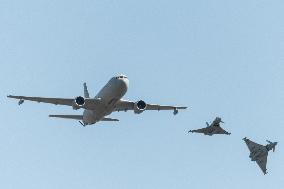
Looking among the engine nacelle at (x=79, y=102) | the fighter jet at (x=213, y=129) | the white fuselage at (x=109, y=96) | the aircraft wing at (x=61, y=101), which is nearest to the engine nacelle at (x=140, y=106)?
the white fuselage at (x=109, y=96)

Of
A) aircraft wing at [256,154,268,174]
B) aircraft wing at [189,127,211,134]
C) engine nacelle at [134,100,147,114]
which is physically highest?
engine nacelle at [134,100,147,114]

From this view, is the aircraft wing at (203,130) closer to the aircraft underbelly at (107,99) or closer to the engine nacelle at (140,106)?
the engine nacelle at (140,106)

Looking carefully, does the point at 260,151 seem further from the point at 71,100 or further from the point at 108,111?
the point at 71,100

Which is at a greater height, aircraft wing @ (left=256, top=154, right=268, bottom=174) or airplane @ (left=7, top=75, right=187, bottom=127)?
airplane @ (left=7, top=75, right=187, bottom=127)

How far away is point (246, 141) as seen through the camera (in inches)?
4018

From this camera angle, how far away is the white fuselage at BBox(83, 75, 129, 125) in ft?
274

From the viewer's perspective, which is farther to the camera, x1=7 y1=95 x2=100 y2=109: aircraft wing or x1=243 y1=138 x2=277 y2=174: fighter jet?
x1=243 y1=138 x2=277 y2=174: fighter jet

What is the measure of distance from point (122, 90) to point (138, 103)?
7485mm

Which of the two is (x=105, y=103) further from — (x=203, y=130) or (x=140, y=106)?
(x=203, y=130)

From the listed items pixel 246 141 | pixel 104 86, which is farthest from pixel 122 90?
pixel 246 141

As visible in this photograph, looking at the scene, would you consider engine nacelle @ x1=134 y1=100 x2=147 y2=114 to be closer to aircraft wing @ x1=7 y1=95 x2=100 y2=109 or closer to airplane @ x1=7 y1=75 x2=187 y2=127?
airplane @ x1=7 y1=75 x2=187 y2=127

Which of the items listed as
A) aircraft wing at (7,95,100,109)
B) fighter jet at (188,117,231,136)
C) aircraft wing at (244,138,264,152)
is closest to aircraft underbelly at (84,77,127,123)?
aircraft wing at (7,95,100,109)

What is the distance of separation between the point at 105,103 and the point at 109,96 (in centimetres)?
242

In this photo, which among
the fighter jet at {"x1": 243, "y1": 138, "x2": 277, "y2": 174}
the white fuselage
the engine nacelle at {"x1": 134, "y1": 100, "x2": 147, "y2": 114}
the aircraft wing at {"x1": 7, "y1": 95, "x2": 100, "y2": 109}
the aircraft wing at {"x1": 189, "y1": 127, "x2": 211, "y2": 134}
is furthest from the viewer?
the fighter jet at {"x1": 243, "y1": 138, "x2": 277, "y2": 174}
